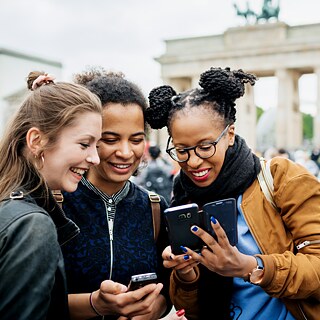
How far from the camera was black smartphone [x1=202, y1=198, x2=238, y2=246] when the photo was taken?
2.32 m

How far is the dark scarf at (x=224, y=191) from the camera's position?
2676 millimetres

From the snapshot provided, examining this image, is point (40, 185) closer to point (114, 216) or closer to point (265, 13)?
point (114, 216)

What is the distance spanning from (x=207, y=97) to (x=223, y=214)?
0.74 metres

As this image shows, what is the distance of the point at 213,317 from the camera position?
2.78 meters

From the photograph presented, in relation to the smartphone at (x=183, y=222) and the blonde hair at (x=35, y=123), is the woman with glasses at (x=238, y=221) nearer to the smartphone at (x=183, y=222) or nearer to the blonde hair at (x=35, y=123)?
the smartphone at (x=183, y=222)

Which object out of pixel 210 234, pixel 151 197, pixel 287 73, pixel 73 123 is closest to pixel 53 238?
pixel 73 123

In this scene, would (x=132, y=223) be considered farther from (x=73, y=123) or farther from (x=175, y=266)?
(x=73, y=123)

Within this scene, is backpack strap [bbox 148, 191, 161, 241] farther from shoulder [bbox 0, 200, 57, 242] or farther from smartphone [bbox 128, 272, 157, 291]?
shoulder [bbox 0, 200, 57, 242]

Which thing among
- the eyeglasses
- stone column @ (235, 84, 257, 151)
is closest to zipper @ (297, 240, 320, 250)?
the eyeglasses

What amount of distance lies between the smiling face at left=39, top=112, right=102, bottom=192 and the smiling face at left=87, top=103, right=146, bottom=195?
421 mm

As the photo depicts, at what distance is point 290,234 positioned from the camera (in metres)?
2.61

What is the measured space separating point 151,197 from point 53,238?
122 centimetres

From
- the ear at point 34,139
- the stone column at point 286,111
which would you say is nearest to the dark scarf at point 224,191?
the ear at point 34,139

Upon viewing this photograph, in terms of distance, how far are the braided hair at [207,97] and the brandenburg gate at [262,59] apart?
1428 inches
